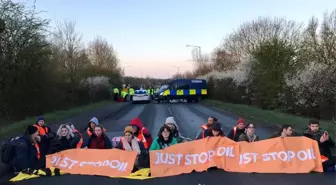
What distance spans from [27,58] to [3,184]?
689 inches

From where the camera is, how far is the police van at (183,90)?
162 ft

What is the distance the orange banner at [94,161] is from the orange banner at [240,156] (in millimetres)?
557

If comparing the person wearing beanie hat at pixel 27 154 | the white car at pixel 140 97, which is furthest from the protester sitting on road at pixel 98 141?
the white car at pixel 140 97

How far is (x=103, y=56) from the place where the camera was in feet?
238

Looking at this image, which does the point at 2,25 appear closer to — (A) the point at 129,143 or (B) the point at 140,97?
(A) the point at 129,143

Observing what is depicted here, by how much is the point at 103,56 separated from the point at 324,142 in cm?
6548

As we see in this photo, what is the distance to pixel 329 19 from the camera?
33.0m

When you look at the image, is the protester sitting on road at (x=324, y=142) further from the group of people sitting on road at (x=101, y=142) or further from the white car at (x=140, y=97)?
the white car at (x=140, y=97)

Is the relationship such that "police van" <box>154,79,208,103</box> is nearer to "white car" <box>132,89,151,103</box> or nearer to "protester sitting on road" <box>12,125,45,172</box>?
"white car" <box>132,89,151,103</box>

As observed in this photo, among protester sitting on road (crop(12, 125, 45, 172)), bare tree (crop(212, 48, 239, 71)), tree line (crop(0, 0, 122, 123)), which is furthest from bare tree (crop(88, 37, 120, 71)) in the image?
protester sitting on road (crop(12, 125, 45, 172))

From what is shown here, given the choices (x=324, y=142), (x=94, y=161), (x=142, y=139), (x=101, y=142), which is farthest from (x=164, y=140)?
(x=324, y=142)

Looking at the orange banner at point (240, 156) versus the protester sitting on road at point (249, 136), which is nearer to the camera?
the orange banner at point (240, 156)

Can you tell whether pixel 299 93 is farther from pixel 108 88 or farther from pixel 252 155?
pixel 108 88

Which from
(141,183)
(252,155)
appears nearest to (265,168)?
(252,155)
